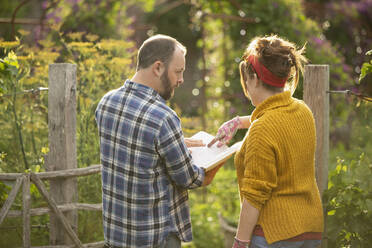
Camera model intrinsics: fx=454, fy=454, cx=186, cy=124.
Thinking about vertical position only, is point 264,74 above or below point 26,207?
above

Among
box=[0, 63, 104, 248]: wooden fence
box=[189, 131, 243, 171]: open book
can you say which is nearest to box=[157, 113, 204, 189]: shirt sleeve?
box=[189, 131, 243, 171]: open book

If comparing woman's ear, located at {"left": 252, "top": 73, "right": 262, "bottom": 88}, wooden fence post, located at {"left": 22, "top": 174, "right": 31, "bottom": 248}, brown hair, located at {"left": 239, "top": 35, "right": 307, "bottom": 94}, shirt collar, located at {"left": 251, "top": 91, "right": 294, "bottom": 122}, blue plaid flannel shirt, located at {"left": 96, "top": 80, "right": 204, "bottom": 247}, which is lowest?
wooden fence post, located at {"left": 22, "top": 174, "right": 31, "bottom": 248}

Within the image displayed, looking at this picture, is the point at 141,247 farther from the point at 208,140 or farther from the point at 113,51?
the point at 113,51

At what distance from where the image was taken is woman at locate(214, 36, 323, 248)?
1.93 meters

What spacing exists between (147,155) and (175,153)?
0.41 ft

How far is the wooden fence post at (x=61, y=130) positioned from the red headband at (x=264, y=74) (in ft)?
5.11

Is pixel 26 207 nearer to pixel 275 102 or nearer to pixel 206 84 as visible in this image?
pixel 275 102

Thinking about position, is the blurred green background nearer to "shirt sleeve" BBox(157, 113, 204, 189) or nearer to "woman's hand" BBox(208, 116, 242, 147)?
"woman's hand" BBox(208, 116, 242, 147)

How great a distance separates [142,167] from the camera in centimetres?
202

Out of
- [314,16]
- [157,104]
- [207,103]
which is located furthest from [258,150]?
[314,16]

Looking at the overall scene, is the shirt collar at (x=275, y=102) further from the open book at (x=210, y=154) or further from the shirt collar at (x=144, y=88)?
the shirt collar at (x=144, y=88)

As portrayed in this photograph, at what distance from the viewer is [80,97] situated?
3.78 meters

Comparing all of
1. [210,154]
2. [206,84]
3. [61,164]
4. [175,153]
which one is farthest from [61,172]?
[206,84]

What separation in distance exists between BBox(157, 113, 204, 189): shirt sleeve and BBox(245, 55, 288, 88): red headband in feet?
1.35
